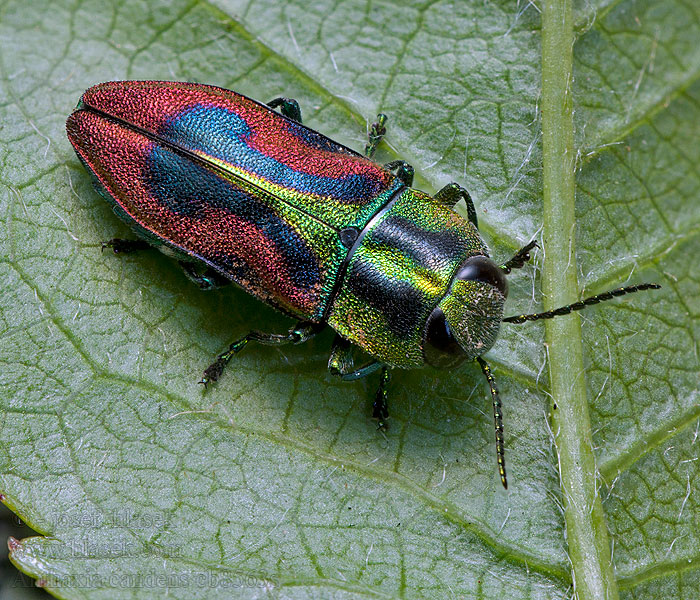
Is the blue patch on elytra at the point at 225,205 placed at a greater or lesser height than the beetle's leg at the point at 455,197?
lesser

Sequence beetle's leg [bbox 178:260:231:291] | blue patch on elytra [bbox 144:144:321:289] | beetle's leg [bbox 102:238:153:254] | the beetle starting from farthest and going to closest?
beetle's leg [bbox 102:238:153:254] → beetle's leg [bbox 178:260:231:291] → blue patch on elytra [bbox 144:144:321:289] → the beetle

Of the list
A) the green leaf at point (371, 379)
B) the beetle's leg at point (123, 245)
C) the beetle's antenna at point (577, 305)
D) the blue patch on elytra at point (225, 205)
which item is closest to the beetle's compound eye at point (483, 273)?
the beetle's antenna at point (577, 305)

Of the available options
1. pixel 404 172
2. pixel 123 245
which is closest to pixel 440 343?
pixel 404 172

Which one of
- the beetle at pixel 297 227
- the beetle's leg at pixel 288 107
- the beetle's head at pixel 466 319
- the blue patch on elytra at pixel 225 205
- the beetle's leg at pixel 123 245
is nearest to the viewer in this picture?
the beetle's head at pixel 466 319

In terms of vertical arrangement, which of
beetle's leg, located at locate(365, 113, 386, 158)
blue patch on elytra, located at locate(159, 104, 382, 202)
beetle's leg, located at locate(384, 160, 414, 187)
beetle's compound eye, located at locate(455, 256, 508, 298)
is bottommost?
beetle's compound eye, located at locate(455, 256, 508, 298)

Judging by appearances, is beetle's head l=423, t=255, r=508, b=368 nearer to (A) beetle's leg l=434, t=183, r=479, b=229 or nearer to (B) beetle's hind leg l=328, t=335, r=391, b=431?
(B) beetle's hind leg l=328, t=335, r=391, b=431

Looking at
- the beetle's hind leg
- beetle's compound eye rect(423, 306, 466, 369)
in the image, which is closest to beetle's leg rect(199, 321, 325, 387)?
the beetle's hind leg

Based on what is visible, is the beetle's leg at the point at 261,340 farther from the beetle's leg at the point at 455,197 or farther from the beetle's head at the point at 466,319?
the beetle's leg at the point at 455,197

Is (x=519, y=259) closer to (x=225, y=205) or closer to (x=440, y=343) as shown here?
(x=440, y=343)
